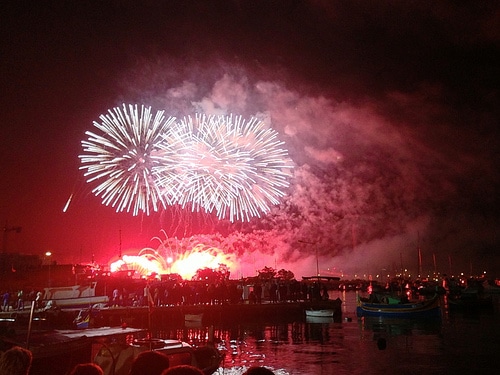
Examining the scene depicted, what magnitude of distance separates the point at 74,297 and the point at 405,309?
33545 mm

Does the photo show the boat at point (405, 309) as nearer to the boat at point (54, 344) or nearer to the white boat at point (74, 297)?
the white boat at point (74, 297)

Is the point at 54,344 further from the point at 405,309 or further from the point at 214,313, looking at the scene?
the point at 405,309

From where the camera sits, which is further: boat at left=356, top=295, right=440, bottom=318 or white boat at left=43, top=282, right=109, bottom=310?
boat at left=356, top=295, right=440, bottom=318

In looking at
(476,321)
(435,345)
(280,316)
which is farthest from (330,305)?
(435,345)

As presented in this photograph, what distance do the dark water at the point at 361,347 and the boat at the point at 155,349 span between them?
3584 millimetres

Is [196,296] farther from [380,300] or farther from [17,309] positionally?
[380,300]

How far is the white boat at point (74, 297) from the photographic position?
38469 millimetres

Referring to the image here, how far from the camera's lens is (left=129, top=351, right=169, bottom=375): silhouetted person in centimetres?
591

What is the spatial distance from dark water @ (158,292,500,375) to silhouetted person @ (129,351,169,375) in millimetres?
17533

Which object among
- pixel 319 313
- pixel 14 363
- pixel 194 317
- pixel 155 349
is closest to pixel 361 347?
pixel 194 317

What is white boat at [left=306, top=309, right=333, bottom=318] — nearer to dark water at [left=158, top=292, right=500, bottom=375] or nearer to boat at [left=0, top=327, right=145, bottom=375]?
dark water at [left=158, top=292, right=500, bottom=375]

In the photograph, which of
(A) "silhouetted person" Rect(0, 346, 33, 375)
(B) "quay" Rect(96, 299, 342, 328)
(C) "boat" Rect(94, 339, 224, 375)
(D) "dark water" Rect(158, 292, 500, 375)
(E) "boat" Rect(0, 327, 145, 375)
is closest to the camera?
(A) "silhouetted person" Rect(0, 346, 33, 375)

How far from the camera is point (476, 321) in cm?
4944

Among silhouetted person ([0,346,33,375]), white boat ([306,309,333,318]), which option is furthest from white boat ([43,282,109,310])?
silhouetted person ([0,346,33,375])
